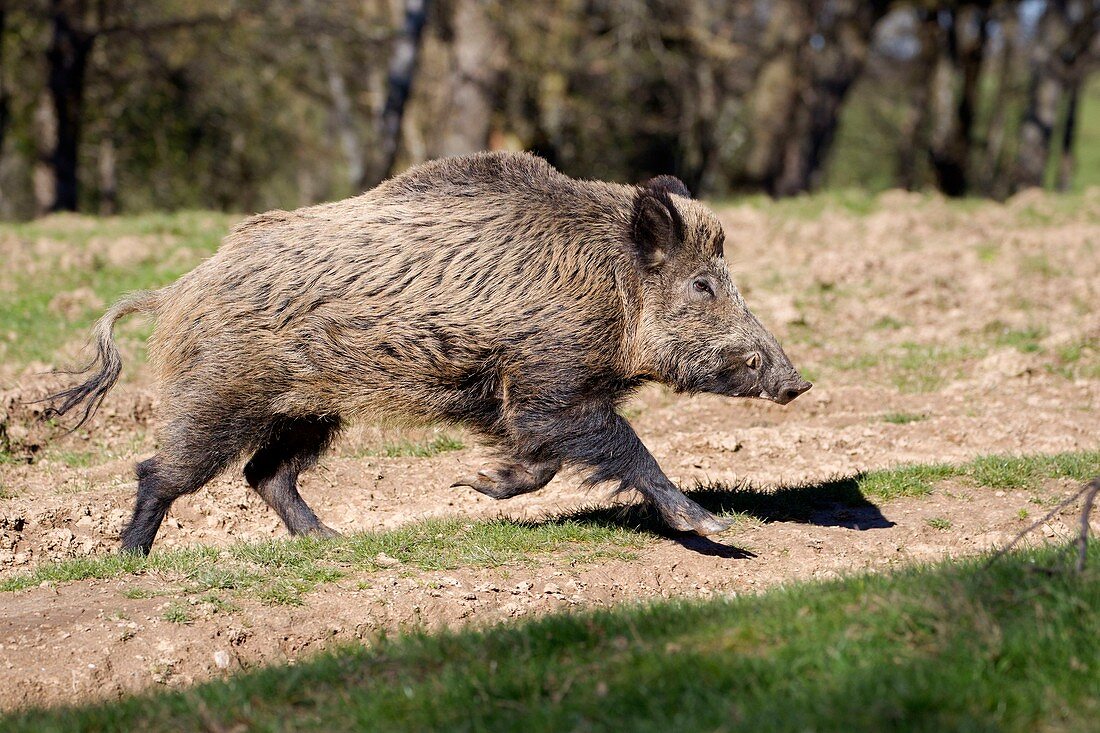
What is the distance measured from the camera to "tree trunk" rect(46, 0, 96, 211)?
19828 millimetres

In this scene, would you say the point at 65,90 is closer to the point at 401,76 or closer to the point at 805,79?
the point at 401,76

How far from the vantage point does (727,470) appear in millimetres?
8125

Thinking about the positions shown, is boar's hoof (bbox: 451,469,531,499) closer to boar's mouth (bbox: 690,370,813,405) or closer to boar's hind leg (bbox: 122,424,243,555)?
boar's mouth (bbox: 690,370,813,405)

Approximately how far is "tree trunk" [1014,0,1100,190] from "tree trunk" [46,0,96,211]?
59.7 feet

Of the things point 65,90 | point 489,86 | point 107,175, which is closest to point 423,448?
point 489,86

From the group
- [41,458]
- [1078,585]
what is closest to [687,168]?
[41,458]

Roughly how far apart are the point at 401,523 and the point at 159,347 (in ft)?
6.33

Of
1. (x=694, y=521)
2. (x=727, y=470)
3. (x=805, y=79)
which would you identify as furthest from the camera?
(x=805, y=79)

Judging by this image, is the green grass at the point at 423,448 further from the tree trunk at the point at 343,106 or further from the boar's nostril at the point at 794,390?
the tree trunk at the point at 343,106

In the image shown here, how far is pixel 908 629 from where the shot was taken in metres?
4.09

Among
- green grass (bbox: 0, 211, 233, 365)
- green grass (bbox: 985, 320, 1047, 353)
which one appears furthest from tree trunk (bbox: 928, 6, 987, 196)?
green grass (bbox: 0, 211, 233, 365)

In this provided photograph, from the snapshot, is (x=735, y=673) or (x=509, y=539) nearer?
(x=735, y=673)

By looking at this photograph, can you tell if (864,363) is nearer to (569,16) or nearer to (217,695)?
(217,695)

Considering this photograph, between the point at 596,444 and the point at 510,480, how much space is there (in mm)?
744
